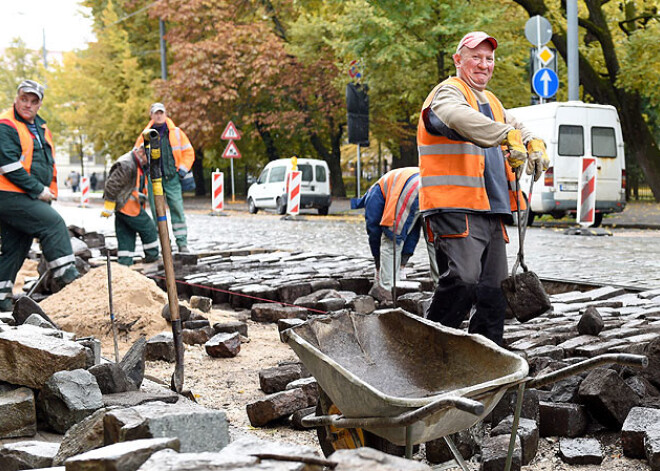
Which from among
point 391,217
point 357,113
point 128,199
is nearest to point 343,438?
point 391,217

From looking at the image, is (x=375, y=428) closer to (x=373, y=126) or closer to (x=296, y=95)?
(x=373, y=126)

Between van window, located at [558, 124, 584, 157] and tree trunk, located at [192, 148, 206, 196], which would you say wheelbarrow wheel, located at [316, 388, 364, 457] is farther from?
tree trunk, located at [192, 148, 206, 196]

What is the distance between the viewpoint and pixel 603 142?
18172 millimetres

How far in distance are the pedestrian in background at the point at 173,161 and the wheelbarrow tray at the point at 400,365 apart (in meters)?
6.99

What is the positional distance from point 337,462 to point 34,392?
7.66 feet

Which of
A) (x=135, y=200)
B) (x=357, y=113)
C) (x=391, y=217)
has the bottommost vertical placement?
(x=391, y=217)

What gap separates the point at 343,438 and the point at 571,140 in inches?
612

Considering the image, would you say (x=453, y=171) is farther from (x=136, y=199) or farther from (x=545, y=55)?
(x=545, y=55)

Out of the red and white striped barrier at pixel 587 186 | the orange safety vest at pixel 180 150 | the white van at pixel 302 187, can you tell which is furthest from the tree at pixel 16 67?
the orange safety vest at pixel 180 150

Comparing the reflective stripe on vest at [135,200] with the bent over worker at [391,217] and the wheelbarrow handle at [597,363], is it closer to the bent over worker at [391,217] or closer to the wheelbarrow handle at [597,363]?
the bent over worker at [391,217]

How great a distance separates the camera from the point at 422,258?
11016 mm

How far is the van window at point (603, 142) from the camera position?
18.0m

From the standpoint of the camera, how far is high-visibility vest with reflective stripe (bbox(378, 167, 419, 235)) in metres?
7.10

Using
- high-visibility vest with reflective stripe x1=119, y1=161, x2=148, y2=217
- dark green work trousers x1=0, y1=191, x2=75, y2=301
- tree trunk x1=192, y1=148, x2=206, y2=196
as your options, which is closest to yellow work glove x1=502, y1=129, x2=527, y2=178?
dark green work trousers x1=0, y1=191, x2=75, y2=301
